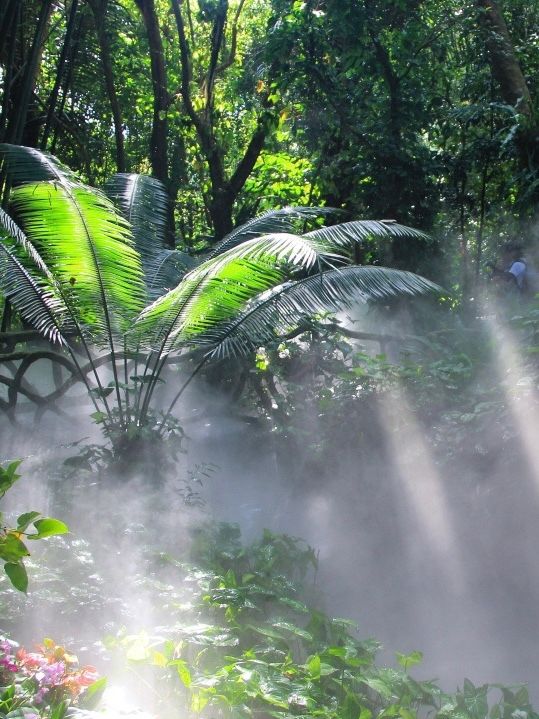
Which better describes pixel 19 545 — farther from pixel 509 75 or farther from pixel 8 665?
pixel 509 75

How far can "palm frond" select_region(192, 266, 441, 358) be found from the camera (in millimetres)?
5957

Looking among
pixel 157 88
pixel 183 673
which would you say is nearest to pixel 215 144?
pixel 157 88

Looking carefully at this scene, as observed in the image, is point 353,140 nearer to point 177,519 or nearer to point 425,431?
point 425,431

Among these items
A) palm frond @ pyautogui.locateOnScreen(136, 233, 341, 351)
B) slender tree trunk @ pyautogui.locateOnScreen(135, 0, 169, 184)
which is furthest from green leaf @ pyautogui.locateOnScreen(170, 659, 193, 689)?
slender tree trunk @ pyautogui.locateOnScreen(135, 0, 169, 184)

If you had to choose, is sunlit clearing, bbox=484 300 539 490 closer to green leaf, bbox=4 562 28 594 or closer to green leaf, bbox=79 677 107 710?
green leaf, bbox=79 677 107 710

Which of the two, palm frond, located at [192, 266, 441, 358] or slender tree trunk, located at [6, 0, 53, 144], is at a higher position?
slender tree trunk, located at [6, 0, 53, 144]

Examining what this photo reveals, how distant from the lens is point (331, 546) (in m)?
6.20

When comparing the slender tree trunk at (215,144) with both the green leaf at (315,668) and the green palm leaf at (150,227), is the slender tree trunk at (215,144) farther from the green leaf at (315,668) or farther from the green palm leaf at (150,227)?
the green leaf at (315,668)

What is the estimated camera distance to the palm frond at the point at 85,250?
5516mm

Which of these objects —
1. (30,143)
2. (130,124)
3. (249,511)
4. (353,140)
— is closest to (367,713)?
(249,511)

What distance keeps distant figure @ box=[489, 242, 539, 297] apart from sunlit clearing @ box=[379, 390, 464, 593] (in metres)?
2.29

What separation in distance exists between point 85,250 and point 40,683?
3.69m

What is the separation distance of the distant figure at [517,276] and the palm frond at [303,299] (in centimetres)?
227

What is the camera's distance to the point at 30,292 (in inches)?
231
